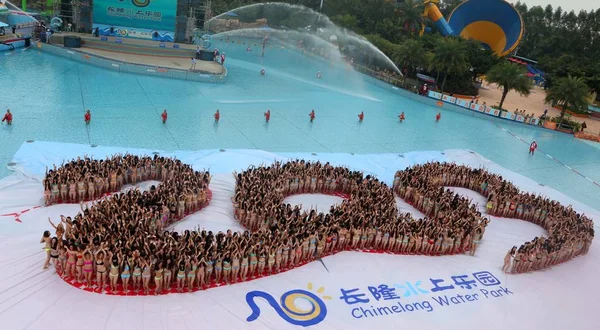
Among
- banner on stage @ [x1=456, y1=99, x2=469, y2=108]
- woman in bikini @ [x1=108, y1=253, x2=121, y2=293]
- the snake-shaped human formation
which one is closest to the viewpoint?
woman in bikini @ [x1=108, y1=253, x2=121, y2=293]

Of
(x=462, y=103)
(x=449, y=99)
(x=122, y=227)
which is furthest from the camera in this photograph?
(x=449, y=99)

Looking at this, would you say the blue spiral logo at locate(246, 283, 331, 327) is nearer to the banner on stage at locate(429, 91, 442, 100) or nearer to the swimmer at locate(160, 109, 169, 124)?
the swimmer at locate(160, 109, 169, 124)

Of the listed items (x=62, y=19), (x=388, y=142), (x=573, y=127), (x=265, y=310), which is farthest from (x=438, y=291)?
(x=62, y=19)

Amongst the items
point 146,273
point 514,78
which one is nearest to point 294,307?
point 146,273

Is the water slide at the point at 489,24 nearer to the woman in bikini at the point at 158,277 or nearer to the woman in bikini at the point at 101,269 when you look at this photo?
the woman in bikini at the point at 158,277

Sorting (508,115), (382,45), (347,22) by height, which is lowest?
(508,115)

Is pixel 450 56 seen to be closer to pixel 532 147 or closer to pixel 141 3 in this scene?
pixel 532 147

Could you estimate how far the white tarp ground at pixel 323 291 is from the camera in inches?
426

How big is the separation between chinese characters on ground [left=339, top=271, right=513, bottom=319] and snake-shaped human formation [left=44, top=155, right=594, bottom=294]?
4.48ft

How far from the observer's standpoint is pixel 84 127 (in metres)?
24.4

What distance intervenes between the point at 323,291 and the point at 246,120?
61.5ft

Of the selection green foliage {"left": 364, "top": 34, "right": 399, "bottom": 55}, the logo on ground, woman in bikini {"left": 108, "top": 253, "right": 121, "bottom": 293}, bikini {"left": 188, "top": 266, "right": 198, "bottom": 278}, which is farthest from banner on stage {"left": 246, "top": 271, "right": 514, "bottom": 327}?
green foliage {"left": 364, "top": 34, "right": 399, "bottom": 55}

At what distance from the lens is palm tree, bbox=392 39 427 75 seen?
51156 mm

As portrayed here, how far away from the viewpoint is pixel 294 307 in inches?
483
